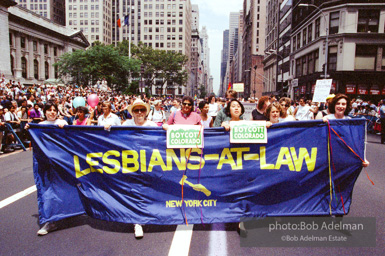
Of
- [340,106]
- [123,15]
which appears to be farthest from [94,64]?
[123,15]

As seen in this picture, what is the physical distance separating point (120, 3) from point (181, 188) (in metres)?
142

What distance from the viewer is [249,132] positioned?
163 inches

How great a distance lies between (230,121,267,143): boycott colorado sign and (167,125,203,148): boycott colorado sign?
1.52ft

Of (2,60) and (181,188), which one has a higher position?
(2,60)

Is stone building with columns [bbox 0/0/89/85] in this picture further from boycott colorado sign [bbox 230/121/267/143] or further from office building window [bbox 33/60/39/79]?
boycott colorado sign [bbox 230/121/267/143]

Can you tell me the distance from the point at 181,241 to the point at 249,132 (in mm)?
1723

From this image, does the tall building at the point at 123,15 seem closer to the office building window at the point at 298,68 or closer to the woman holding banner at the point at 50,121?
the office building window at the point at 298,68

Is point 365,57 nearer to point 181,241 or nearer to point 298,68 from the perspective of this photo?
point 298,68

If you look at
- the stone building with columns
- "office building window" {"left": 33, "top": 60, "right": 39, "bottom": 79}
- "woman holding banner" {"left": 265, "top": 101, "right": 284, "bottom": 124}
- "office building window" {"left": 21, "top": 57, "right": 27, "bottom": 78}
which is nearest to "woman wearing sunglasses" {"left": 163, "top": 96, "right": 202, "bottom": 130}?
"woman holding banner" {"left": 265, "top": 101, "right": 284, "bottom": 124}

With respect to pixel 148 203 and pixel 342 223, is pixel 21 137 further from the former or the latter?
pixel 342 223

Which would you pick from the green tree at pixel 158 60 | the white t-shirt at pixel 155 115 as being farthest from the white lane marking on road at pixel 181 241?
the green tree at pixel 158 60

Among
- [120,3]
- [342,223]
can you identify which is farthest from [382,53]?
[120,3]

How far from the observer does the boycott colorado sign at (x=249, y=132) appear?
4.13 m

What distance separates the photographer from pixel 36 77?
63375 millimetres
